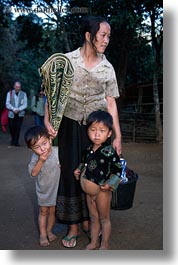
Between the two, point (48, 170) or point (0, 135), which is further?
point (0, 135)

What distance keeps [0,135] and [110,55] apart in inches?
146

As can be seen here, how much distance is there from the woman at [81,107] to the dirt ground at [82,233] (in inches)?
11.7

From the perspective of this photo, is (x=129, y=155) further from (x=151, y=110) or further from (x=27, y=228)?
(x=27, y=228)

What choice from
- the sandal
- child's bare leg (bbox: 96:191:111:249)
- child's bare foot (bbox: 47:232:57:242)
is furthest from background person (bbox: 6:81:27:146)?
child's bare leg (bbox: 96:191:111:249)

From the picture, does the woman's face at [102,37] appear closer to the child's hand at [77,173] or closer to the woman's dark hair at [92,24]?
the woman's dark hair at [92,24]

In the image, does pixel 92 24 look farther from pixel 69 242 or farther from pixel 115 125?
pixel 69 242

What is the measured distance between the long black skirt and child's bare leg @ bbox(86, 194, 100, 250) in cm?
18

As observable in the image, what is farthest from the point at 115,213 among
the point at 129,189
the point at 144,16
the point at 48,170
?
the point at 144,16

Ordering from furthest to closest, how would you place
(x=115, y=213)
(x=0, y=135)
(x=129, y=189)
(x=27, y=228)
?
(x=0, y=135) < (x=115, y=213) < (x=27, y=228) < (x=129, y=189)

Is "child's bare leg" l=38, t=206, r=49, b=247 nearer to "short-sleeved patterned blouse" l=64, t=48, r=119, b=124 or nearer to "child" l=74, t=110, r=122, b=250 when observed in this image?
"child" l=74, t=110, r=122, b=250

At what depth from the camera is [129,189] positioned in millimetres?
2967

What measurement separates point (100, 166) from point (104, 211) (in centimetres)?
33

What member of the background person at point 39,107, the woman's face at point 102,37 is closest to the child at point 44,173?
the woman's face at point 102,37

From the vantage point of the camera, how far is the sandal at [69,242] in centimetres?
284
